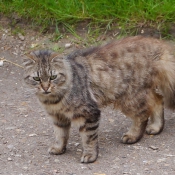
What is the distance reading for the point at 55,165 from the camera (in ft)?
15.0

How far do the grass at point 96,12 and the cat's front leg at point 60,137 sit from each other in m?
2.50

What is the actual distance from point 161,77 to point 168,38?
1.93m

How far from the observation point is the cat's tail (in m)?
4.88

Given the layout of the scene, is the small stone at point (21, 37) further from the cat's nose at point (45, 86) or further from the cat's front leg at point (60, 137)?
the cat's nose at point (45, 86)

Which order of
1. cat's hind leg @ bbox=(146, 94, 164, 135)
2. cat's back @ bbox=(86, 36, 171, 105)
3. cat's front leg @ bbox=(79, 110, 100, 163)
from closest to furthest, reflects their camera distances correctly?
cat's front leg @ bbox=(79, 110, 100, 163), cat's back @ bbox=(86, 36, 171, 105), cat's hind leg @ bbox=(146, 94, 164, 135)

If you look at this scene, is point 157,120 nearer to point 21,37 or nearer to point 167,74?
point 167,74

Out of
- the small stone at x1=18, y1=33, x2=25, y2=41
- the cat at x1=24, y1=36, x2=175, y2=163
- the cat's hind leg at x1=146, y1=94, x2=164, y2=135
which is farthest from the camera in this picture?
the small stone at x1=18, y1=33, x2=25, y2=41

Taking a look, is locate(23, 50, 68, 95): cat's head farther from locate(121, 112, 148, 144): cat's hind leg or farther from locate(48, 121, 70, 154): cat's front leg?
locate(121, 112, 148, 144): cat's hind leg

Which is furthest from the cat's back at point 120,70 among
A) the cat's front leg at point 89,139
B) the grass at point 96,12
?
the grass at point 96,12

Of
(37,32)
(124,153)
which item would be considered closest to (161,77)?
(124,153)

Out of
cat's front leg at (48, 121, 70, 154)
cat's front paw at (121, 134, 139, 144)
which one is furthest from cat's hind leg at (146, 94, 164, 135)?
cat's front leg at (48, 121, 70, 154)

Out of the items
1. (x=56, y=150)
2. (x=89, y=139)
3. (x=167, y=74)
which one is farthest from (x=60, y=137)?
(x=167, y=74)

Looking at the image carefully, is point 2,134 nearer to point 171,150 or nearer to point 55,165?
point 55,165

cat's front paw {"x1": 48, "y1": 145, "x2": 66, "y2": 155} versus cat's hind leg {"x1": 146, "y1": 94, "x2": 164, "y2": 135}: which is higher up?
cat's hind leg {"x1": 146, "y1": 94, "x2": 164, "y2": 135}
